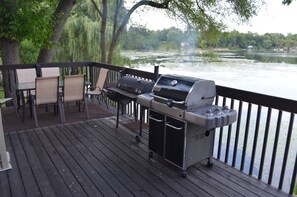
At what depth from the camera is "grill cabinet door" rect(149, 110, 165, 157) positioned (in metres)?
2.89

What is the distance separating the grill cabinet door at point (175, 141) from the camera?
2627mm

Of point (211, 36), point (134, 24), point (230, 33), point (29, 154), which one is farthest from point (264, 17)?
point (29, 154)

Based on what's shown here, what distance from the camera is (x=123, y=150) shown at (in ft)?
10.9

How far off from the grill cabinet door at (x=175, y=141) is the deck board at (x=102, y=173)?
0.18m

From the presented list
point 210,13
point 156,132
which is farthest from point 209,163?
point 210,13

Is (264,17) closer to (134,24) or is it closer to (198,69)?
(198,69)

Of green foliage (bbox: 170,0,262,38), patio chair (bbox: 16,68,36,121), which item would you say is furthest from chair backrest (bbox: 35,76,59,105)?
green foliage (bbox: 170,0,262,38)

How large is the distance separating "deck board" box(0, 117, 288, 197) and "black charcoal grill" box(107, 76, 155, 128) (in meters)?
0.64

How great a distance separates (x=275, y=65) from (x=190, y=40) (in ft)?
14.9

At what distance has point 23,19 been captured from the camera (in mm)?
5297

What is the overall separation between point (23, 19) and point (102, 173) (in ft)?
13.9

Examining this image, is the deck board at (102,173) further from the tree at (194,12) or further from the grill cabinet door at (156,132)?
the tree at (194,12)

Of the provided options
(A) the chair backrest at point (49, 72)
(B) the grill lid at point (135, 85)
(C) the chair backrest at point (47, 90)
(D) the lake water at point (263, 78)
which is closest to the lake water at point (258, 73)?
(D) the lake water at point (263, 78)

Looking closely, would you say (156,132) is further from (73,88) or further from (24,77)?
(24,77)
